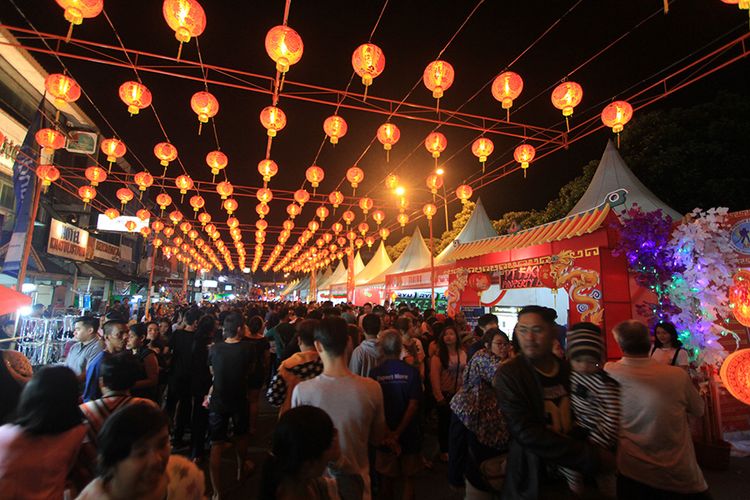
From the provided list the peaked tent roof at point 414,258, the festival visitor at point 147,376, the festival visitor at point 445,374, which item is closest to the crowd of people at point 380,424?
the festival visitor at point 147,376

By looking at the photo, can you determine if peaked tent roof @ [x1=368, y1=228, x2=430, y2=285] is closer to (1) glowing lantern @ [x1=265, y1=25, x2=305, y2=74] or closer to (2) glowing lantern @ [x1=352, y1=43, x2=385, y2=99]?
(2) glowing lantern @ [x1=352, y1=43, x2=385, y2=99]

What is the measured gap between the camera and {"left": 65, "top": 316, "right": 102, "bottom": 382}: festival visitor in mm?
3471

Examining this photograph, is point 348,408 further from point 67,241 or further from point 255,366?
point 67,241

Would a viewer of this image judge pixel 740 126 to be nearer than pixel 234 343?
No

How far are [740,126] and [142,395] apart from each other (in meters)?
17.0

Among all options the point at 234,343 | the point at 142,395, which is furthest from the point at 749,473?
the point at 142,395

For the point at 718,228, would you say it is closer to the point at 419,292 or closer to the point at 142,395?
the point at 142,395

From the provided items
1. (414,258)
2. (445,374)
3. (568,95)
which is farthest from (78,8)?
(414,258)

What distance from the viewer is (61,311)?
1259cm

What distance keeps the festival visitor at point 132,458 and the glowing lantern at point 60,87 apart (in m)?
7.72

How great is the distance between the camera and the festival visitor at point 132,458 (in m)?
1.23

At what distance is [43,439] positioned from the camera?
1.64m

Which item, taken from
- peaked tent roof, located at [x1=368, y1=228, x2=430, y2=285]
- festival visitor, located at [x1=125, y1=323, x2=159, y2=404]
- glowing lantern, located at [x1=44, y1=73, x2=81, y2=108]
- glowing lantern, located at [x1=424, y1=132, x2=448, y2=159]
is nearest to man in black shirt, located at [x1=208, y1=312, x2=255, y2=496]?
festival visitor, located at [x1=125, y1=323, x2=159, y2=404]

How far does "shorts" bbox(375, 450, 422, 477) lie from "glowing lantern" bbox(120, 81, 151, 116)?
7.05m
